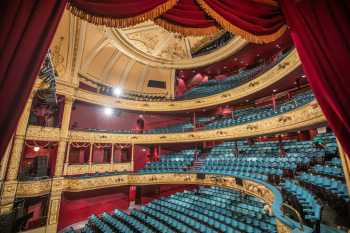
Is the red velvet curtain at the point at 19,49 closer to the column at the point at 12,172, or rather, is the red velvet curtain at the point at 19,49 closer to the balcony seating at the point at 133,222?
the balcony seating at the point at 133,222

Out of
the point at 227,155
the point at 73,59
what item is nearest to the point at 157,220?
the point at 227,155

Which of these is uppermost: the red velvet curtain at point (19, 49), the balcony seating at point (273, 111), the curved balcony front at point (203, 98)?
the curved balcony front at point (203, 98)

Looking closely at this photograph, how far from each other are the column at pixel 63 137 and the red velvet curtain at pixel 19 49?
22.8 feet

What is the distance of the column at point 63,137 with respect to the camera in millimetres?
6594

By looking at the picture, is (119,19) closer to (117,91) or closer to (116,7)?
(116,7)

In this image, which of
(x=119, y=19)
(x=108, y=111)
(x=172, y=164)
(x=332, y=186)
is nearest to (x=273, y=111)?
(x=332, y=186)

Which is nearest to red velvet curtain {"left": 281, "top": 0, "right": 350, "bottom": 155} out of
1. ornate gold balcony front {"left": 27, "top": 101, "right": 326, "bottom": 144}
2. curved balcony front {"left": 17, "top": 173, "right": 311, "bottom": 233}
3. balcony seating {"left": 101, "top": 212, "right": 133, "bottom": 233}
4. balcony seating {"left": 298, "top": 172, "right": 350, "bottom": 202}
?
curved balcony front {"left": 17, "top": 173, "right": 311, "bottom": 233}

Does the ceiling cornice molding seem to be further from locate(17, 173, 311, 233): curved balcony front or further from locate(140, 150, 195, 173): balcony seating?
locate(17, 173, 311, 233): curved balcony front

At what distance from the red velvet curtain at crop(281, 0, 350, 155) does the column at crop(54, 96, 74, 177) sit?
25.6 feet

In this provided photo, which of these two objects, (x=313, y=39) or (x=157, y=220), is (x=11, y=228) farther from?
(x=313, y=39)

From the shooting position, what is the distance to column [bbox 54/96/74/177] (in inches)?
260

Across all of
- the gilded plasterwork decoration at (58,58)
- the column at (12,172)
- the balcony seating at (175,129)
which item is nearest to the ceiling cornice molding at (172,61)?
the gilded plasterwork decoration at (58,58)

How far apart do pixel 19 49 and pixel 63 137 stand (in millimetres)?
7062

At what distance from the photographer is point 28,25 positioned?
97 centimetres
